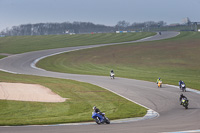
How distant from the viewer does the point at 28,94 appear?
91.4ft

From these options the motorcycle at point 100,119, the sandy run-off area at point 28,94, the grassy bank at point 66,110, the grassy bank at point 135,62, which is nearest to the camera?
the motorcycle at point 100,119

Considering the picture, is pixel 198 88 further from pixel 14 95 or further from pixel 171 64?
pixel 171 64

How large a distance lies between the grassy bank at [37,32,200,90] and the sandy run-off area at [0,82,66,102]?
65.3 ft

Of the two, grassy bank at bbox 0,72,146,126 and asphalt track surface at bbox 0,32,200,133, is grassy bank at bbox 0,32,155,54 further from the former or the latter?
grassy bank at bbox 0,72,146,126

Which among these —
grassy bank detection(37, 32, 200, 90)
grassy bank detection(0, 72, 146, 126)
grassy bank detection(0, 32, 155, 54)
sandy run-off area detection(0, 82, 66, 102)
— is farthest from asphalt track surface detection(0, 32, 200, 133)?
grassy bank detection(0, 32, 155, 54)

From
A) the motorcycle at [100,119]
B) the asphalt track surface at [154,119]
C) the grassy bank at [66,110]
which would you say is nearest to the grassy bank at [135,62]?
the asphalt track surface at [154,119]

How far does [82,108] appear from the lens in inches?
926

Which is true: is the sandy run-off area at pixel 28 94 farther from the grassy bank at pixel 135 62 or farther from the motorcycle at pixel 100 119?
the grassy bank at pixel 135 62

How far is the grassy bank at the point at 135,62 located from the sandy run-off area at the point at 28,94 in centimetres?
1989

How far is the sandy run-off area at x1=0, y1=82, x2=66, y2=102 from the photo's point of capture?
25.9 m

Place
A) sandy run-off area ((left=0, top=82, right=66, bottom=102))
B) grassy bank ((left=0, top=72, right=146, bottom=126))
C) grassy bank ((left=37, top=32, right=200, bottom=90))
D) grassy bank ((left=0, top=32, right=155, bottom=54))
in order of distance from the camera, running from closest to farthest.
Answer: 1. grassy bank ((left=0, top=72, right=146, bottom=126))
2. sandy run-off area ((left=0, top=82, right=66, bottom=102))
3. grassy bank ((left=37, top=32, right=200, bottom=90))
4. grassy bank ((left=0, top=32, right=155, bottom=54))

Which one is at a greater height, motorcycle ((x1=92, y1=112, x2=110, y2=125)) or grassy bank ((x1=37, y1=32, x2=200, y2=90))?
motorcycle ((x1=92, y1=112, x2=110, y2=125))

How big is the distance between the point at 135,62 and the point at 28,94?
3895cm

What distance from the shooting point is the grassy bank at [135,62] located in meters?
52.7
